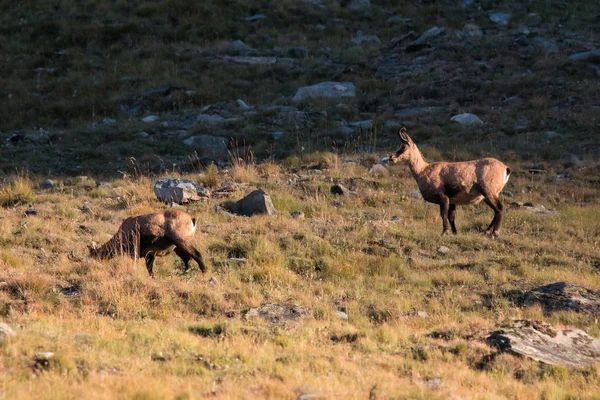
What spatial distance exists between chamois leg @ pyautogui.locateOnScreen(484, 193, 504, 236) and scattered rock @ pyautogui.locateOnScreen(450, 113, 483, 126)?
8532 millimetres

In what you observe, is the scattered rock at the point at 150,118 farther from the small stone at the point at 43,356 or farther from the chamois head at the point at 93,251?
the small stone at the point at 43,356

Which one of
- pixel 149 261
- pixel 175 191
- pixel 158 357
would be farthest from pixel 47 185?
pixel 158 357

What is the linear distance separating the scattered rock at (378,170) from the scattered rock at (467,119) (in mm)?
4810

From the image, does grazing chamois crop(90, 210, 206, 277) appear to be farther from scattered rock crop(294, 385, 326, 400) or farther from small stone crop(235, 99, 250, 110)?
small stone crop(235, 99, 250, 110)

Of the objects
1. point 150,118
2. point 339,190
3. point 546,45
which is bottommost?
point 150,118

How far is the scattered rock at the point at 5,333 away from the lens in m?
7.22

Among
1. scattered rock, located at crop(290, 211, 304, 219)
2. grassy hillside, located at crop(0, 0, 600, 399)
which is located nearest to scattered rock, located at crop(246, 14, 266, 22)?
grassy hillside, located at crop(0, 0, 600, 399)

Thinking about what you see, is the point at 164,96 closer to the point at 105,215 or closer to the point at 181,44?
the point at 181,44

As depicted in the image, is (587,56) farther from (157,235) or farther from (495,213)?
(157,235)

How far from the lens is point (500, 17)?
3500 centimetres

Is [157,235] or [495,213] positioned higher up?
[157,235]

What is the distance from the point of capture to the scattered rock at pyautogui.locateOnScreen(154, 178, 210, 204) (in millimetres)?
15094

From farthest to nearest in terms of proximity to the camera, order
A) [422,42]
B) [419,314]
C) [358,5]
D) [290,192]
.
Result: [358,5] → [422,42] → [290,192] → [419,314]

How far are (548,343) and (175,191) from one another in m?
8.56
